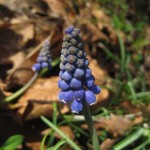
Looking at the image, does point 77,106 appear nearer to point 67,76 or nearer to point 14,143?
point 67,76

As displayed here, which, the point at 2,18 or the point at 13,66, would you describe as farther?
the point at 2,18

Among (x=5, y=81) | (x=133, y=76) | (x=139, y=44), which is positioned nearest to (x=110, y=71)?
(x=133, y=76)

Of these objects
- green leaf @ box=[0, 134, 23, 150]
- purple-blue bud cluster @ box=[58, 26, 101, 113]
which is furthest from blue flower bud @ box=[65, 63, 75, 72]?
green leaf @ box=[0, 134, 23, 150]

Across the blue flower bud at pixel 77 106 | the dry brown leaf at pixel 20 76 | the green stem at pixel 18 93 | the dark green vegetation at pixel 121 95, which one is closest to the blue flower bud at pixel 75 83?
the blue flower bud at pixel 77 106

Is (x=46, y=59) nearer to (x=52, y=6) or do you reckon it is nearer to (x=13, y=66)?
(x=13, y=66)

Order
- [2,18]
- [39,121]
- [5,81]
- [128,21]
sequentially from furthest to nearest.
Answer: [128,21], [2,18], [5,81], [39,121]
